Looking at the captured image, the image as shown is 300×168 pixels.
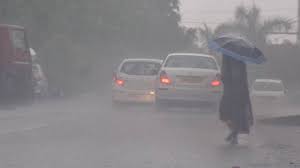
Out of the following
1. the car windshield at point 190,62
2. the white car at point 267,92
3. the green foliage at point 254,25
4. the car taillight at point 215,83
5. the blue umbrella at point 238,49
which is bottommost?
the green foliage at point 254,25

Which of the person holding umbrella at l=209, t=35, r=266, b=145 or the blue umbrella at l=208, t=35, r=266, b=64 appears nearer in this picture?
the blue umbrella at l=208, t=35, r=266, b=64

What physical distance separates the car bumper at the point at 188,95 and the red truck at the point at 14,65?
589cm

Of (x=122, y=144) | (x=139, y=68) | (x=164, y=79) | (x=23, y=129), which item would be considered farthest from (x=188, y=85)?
(x=122, y=144)

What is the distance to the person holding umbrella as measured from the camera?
13.3m

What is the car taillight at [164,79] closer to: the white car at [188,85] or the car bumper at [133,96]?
the white car at [188,85]

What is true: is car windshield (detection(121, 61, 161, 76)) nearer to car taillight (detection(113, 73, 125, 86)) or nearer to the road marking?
car taillight (detection(113, 73, 125, 86))

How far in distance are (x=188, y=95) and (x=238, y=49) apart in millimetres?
8352

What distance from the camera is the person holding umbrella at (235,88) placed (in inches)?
522

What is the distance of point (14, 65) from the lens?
83.3 feet

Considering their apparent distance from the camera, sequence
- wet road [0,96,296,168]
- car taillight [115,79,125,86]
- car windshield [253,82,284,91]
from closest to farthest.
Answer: wet road [0,96,296,168] < car taillight [115,79,125,86] < car windshield [253,82,284,91]

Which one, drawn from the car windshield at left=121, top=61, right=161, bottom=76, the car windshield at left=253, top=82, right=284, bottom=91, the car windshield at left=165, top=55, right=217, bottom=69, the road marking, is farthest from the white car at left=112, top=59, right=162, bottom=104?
the car windshield at left=253, top=82, right=284, bottom=91

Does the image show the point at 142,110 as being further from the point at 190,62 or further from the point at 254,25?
the point at 254,25

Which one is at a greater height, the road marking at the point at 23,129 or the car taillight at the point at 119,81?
the road marking at the point at 23,129

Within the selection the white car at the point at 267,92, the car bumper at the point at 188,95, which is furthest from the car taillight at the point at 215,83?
the white car at the point at 267,92
